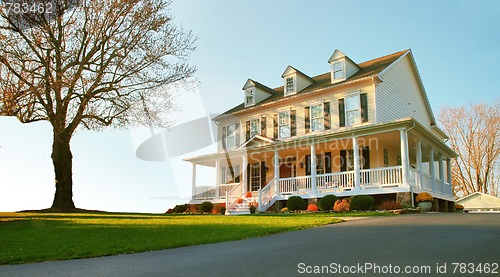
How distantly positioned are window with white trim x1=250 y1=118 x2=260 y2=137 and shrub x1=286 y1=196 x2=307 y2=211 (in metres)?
7.34

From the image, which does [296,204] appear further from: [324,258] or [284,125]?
[324,258]

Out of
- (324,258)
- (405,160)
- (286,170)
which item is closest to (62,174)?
(286,170)

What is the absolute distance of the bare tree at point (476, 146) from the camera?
3675 centimetres

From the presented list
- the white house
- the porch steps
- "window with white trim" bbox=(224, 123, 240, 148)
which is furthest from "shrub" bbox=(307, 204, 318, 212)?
"window with white trim" bbox=(224, 123, 240, 148)

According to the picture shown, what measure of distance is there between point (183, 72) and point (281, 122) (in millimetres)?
7070

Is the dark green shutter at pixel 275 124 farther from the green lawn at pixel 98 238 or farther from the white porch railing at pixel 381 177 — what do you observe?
the green lawn at pixel 98 238

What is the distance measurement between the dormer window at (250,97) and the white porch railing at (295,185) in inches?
291

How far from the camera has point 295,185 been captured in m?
22.5

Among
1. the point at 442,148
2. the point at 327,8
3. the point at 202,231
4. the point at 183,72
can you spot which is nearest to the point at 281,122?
the point at 183,72

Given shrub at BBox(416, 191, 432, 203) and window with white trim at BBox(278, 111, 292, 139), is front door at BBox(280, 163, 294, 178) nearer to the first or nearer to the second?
window with white trim at BBox(278, 111, 292, 139)

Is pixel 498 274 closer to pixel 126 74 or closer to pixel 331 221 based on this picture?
pixel 331 221

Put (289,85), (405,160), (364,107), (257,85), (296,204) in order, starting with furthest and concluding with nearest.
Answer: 1. (257,85)
2. (289,85)
3. (364,107)
4. (296,204)
5. (405,160)

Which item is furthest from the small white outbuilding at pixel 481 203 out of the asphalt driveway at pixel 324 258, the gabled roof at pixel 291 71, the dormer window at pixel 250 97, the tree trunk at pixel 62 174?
the tree trunk at pixel 62 174

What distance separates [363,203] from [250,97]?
1296cm
